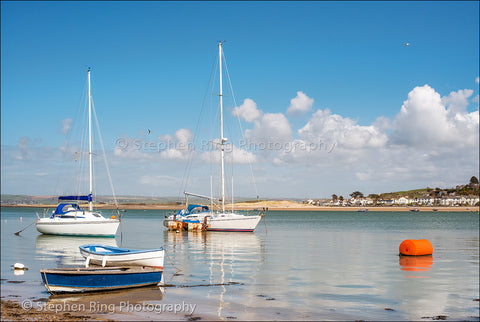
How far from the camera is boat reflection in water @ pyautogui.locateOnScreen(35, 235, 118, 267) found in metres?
30.3

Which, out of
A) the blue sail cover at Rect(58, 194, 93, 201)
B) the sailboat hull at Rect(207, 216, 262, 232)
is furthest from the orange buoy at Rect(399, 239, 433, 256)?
the blue sail cover at Rect(58, 194, 93, 201)

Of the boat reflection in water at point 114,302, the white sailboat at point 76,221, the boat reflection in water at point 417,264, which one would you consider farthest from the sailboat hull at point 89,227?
the boat reflection in water at point 417,264

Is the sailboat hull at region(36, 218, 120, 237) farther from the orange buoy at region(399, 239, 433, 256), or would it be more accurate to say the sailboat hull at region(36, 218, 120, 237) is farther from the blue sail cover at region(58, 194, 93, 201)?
the orange buoy at region(399, 239, 433, 256)

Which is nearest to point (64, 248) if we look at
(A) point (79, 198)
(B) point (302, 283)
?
(A) point (79, 198)

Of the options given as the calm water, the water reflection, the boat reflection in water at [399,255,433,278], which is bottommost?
the boat reflection in water at [399,255,433,278]

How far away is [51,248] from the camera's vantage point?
127 feet

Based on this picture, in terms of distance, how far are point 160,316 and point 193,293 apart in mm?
3829

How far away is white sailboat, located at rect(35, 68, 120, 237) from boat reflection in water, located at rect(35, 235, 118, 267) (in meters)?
0.72

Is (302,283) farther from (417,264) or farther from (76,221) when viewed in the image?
(76,221)

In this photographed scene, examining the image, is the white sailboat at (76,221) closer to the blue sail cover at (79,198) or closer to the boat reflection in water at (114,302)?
the blue sail cover at (79,198)

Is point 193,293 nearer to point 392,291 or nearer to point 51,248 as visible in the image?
point 392,291

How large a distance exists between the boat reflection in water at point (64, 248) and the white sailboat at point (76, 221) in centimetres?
72

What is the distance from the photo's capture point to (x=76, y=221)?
1900 inches

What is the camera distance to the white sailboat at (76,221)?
48.1 m
